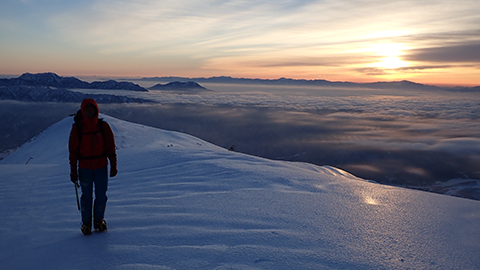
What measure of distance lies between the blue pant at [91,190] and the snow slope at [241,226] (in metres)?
0.31

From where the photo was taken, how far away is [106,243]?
3375mm

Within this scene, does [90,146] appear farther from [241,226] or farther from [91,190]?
[241,226]

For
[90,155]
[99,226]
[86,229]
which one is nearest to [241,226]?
[99,226]

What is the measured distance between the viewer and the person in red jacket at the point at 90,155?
3.37 metres

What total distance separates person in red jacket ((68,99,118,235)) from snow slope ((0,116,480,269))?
0.39 m

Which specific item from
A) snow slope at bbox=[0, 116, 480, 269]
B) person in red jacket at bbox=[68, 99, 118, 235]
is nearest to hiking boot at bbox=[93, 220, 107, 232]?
person in red jacket at bbox=[68, 99, 118, 235]

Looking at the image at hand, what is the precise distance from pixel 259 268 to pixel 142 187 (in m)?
4.55

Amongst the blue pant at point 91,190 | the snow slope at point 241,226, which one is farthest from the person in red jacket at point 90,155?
the snow slope at point 241,226

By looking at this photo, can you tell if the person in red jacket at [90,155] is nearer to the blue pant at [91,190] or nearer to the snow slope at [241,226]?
the blue pant at [91,190]

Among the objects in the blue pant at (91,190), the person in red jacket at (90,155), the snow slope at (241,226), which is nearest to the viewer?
the snow slope at (241,226)

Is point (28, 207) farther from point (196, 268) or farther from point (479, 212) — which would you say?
point (479, 212)

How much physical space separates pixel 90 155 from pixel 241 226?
238 centimetres

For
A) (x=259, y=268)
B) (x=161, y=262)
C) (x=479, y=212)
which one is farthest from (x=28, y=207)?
(x=479, y=212)

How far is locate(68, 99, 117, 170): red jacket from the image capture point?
3.38 metres
